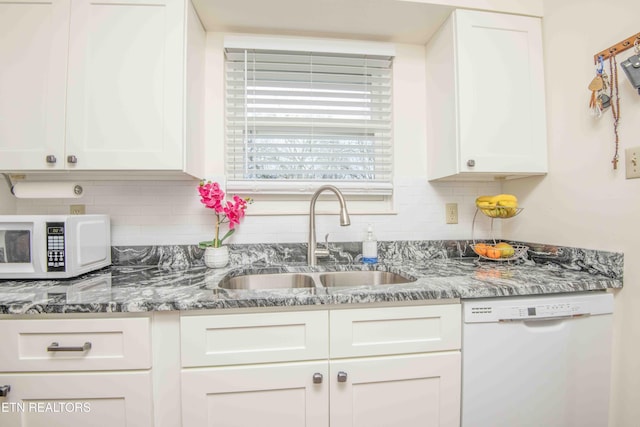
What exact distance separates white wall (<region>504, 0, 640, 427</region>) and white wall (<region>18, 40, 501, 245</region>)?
0.37 metres

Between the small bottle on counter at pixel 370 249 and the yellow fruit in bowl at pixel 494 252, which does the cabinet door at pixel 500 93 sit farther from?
the small bottle on counter at pixel 370 249

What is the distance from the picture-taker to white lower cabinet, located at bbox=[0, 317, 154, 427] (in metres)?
0.85

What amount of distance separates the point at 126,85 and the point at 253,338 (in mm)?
1183

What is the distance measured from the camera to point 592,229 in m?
1.18

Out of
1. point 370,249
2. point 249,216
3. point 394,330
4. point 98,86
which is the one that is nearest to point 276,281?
point 249,216

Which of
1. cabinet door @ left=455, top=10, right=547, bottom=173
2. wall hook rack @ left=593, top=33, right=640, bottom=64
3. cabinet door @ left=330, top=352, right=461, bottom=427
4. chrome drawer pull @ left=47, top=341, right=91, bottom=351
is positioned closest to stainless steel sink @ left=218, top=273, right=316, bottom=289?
cabinet door @ left=330, top=352, right=461, bottom=427

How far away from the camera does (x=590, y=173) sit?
1.18 m

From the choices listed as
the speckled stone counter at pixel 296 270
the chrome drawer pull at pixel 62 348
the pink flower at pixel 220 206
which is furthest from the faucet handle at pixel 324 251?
the chrome drawer pull at pixel 62 348

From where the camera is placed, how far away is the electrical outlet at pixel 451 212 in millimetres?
1640

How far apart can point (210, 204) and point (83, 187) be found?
730 millimetres

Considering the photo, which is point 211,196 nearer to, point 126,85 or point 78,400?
point 126,85

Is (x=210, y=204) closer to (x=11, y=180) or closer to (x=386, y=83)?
(x=11, y=180)

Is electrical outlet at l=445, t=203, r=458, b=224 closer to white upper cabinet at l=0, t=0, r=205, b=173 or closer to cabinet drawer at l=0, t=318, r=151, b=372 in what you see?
white upper cabinet at l=0, t=0, r=205, b=173

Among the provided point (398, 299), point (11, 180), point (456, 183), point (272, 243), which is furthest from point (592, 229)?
point (11, 180)
